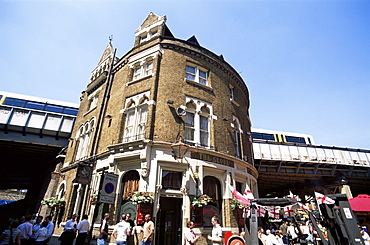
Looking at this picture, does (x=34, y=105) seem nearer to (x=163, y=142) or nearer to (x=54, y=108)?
(x=54, y=108)

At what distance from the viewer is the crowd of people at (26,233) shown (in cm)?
664

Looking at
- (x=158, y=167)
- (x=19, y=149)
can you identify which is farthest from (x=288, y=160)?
(x=19, y=149)

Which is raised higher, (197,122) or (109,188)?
(197,122)

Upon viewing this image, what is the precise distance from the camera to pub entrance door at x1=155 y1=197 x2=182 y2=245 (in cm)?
1168

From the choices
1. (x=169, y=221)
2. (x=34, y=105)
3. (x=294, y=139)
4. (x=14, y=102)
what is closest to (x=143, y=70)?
(x=169, y=221)

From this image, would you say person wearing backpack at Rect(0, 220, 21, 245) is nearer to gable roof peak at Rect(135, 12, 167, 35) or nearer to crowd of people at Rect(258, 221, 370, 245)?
crowd of people at Rect(258, 221, 370, 245)

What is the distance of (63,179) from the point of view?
1784cm

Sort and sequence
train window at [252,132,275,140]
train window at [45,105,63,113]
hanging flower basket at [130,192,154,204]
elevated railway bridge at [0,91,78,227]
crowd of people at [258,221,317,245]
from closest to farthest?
crowd of people at [258,221,317,245]
hanging flower basket at [130,192,154,204]
elevated railway bridge at [0,91,78,227]
train window at [45,105,63,113]
train window at [252,132,275,140]

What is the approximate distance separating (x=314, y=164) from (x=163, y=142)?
81.5 ft

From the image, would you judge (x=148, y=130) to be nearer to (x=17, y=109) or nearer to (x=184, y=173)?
(x=184, y=173)

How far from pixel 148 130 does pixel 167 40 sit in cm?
770

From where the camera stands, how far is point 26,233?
312 inches

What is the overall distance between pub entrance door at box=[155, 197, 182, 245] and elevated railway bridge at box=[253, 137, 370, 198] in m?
16.6

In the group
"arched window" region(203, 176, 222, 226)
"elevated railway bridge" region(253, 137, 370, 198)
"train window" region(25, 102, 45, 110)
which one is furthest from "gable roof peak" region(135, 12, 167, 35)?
"train window" region(25, 102, 45, 110)
